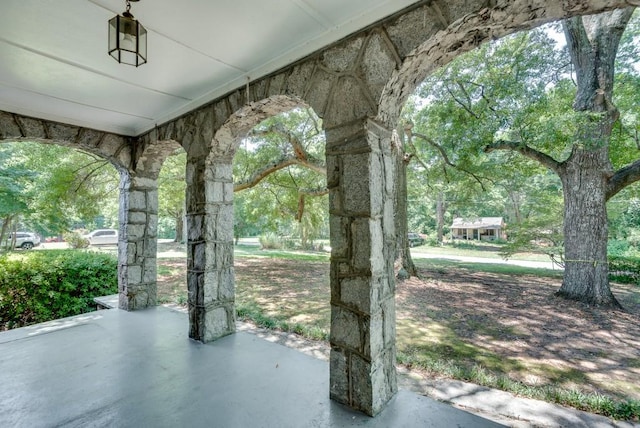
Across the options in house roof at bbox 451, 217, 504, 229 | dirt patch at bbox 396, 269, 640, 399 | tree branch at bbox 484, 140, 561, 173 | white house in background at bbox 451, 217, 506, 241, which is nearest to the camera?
dirt patch at bbox 396, 269, 640, 399

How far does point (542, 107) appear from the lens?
3.94 meters

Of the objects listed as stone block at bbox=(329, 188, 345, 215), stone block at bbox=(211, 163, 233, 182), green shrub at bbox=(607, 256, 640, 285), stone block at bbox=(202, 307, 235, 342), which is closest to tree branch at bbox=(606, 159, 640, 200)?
green shrub at bbox=(607, 256, 640, 285)

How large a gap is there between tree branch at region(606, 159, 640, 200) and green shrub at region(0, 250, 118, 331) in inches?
321

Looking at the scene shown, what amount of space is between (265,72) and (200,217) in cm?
146

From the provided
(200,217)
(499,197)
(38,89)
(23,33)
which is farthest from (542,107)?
(499,197)

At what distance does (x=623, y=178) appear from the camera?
14.1ft

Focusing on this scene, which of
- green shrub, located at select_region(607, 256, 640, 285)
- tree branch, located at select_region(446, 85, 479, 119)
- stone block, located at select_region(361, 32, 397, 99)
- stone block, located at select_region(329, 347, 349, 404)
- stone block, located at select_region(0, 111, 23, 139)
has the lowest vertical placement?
green shrub, located at select_region(607, 256, 640, 285)

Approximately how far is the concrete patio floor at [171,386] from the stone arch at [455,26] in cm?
176

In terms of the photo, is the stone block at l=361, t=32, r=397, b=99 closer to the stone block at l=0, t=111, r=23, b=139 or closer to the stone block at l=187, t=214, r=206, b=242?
the stone block at l=187, t=214, r=206, b=242

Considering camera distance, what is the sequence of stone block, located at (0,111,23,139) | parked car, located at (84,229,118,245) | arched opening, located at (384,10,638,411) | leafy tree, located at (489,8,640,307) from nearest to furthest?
1. arched opening, located at (384,10,638,411)
2. stone block, located at (0,111,23,139)
3. leafy tree, located at (489,8,640,307)
4. parked car, located at (84,229,118,245)

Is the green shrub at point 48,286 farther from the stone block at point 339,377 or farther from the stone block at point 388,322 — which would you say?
the stone block at point 388,322

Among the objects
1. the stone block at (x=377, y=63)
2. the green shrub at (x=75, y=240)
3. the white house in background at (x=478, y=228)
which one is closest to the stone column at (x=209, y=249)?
the stone block at (x=377, y=63)

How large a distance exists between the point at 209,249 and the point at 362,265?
1694 mm

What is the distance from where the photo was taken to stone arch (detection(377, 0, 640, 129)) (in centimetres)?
126
